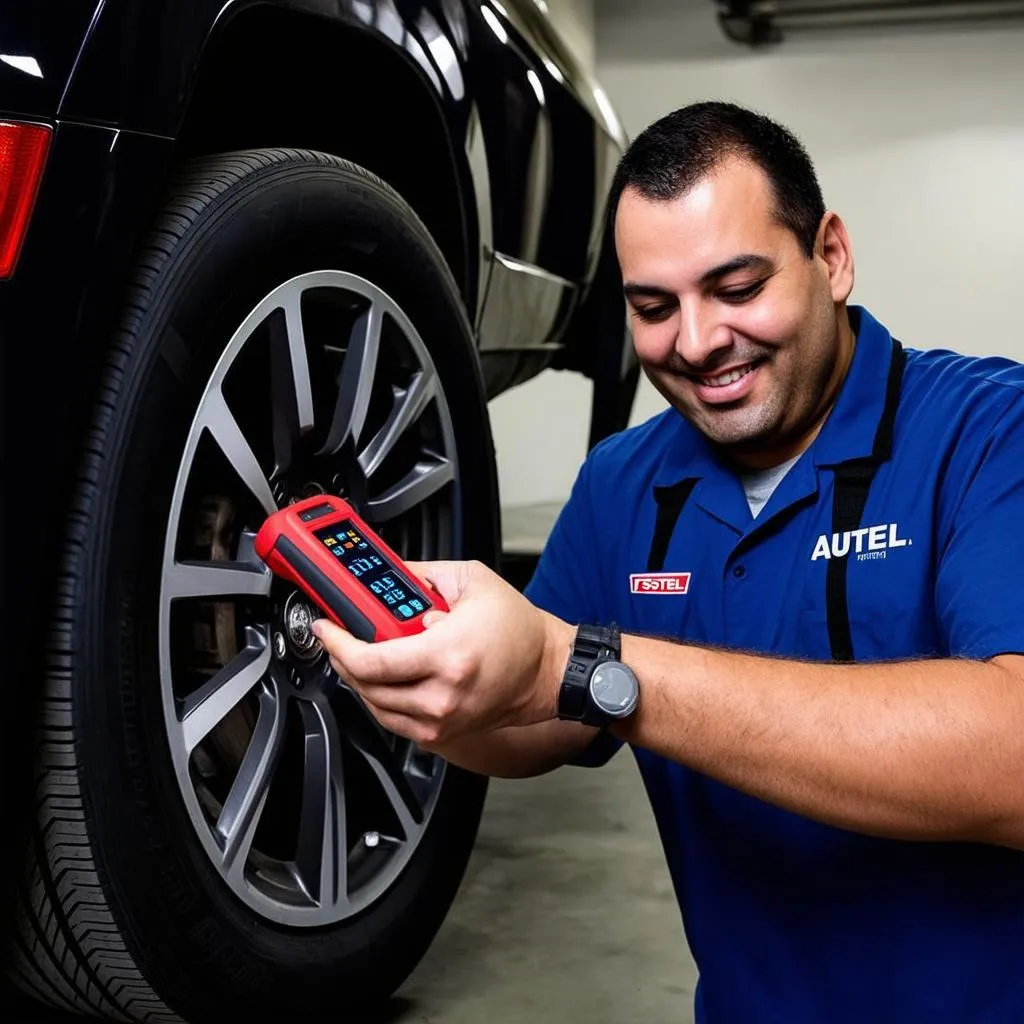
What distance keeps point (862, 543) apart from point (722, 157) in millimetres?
371

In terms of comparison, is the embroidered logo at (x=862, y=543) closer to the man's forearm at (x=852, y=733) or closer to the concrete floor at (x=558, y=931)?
the man's forearm at (x=852, y=733)

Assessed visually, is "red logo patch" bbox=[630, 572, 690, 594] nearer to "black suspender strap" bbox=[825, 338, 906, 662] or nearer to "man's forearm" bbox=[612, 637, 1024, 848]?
"black suspender strap" bbox=[825, 338, 906, 662]

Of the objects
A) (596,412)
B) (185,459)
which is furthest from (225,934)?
(596,412)

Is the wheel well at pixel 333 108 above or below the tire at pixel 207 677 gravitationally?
above

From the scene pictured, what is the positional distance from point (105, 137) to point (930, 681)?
752 millimetres

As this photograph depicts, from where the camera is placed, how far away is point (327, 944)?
4.39 ft

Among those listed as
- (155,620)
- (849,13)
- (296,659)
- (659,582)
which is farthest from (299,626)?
(849,13)

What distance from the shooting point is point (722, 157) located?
119cm

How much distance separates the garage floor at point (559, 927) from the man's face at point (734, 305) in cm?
75

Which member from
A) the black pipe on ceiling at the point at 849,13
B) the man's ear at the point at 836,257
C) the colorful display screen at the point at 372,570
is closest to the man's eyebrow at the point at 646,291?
the man's ear at the point at 836,257

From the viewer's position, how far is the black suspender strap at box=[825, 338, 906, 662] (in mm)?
1157

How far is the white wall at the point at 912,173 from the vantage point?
8.36 meters

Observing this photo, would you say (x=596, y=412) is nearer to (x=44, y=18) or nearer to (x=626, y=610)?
(x=626, y=610)

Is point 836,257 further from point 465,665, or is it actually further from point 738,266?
point 465,665
